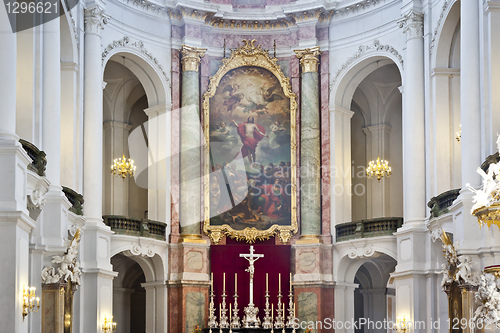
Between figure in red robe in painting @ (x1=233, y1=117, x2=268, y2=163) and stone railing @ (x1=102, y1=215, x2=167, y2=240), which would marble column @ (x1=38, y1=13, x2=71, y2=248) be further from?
figure in red robe in painting @ (x1=233, y1=117, x2=268, y2=163)

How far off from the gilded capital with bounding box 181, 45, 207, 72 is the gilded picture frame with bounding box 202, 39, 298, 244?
34.0 inches

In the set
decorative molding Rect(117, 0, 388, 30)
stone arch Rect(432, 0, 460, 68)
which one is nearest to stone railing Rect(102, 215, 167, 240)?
decorative molding Rect(117, 0, 388, 30)

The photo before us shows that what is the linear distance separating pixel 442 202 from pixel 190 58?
10.6m

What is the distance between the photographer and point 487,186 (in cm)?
1675

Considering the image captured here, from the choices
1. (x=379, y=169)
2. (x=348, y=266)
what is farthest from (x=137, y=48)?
(x=348, y=266)

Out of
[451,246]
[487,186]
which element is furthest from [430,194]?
[487,186]

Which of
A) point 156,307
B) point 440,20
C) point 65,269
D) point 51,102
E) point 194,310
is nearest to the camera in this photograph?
point 65,269

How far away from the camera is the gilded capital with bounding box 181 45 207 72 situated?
31.3 m

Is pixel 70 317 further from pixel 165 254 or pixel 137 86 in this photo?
pixel 137 86

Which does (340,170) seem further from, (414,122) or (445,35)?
(445,35)

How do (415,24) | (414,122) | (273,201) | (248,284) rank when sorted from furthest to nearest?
(273,201), (248,284), (415,24), (414,122)

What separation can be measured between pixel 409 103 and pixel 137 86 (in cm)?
1050

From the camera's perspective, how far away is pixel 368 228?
2964 centimetres

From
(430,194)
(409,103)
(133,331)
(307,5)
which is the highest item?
(307,5)
